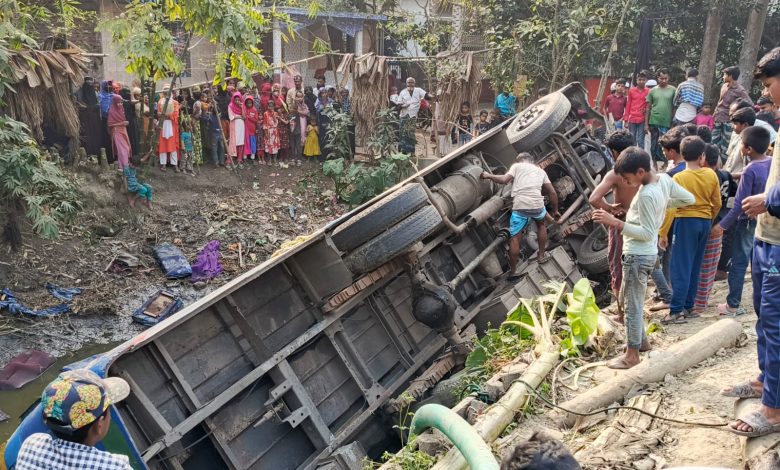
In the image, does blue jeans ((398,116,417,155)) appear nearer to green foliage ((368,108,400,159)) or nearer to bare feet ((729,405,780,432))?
green foliage ((368,108,400,159))

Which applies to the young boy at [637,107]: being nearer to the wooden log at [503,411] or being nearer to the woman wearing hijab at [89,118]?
the wooden log at [503,411]

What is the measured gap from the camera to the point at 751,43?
49.2 ft

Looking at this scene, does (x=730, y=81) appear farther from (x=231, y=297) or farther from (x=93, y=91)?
(x=93, y=91)

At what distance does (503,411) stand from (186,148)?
33.1ft

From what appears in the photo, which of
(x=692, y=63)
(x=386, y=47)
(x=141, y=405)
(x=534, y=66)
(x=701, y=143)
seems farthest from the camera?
(x=386, y=47)

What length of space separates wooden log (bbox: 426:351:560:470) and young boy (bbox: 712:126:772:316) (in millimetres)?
1840

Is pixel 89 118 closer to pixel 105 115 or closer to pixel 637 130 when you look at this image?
pixel 105 115

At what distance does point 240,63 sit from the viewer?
398 inches

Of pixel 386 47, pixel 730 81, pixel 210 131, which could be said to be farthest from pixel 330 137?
pixel 386 47

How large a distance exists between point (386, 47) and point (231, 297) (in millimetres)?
18341

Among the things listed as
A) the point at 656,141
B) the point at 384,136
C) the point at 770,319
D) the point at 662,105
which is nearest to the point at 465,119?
the point at 384,136

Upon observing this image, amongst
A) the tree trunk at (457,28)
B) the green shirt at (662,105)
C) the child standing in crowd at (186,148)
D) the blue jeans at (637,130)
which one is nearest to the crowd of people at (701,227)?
the green shirt at (662,105)

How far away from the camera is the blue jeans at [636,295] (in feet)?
14.3

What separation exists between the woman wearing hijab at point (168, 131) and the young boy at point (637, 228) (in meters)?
9.55
